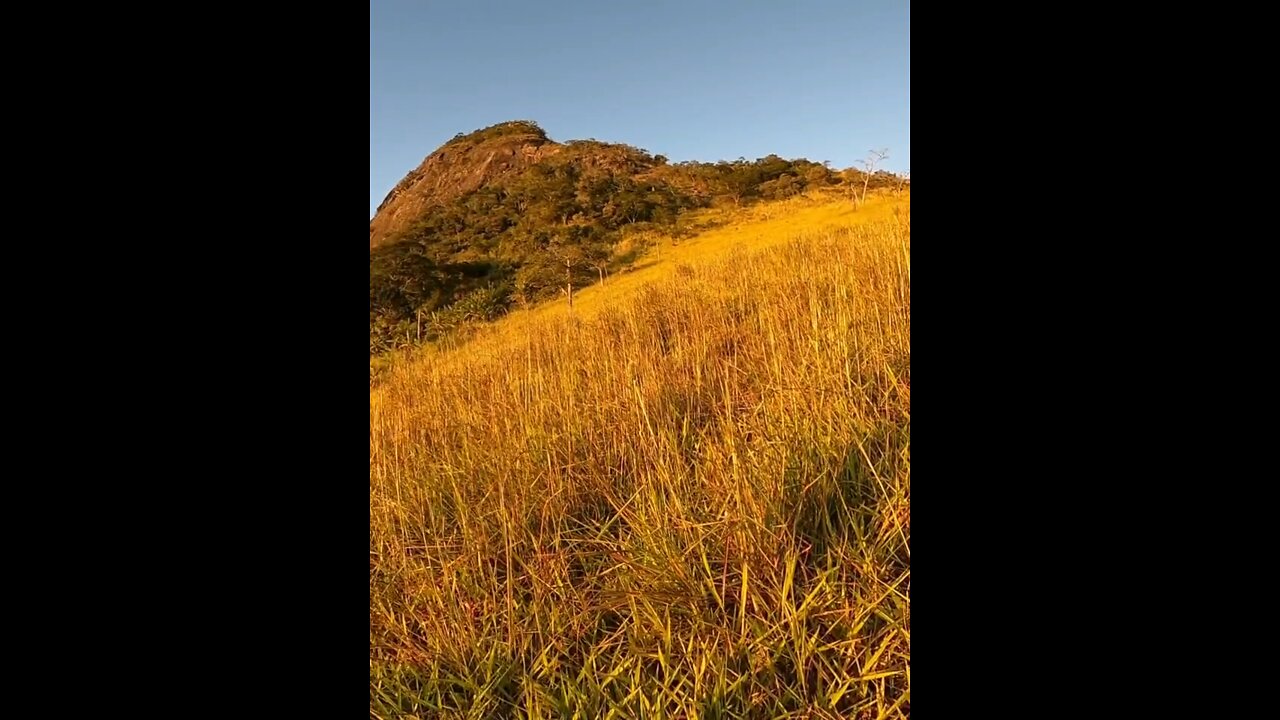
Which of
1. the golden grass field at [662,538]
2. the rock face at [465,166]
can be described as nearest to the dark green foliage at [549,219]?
the rock face at [465,166]

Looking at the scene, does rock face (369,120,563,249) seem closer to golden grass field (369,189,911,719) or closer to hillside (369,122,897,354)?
hillside (369,122,897,354)

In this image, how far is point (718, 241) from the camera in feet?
32.0

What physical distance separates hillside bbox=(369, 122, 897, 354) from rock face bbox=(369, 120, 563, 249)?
0.35 ft

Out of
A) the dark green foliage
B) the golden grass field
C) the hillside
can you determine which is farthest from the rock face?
the golden grass field

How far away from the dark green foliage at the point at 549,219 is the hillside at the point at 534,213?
0.17ft

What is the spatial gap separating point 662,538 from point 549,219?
20043mm

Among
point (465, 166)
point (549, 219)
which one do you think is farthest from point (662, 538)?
point (465, 166)

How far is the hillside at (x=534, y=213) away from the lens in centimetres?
1323

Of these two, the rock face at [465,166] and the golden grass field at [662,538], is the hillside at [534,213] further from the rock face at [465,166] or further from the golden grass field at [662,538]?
the golden grass field at [662,538]

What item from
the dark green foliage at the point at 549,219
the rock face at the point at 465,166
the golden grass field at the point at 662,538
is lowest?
the golden grass field at the point at 662,538

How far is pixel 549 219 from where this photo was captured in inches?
814

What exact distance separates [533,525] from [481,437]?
724 millimetres
